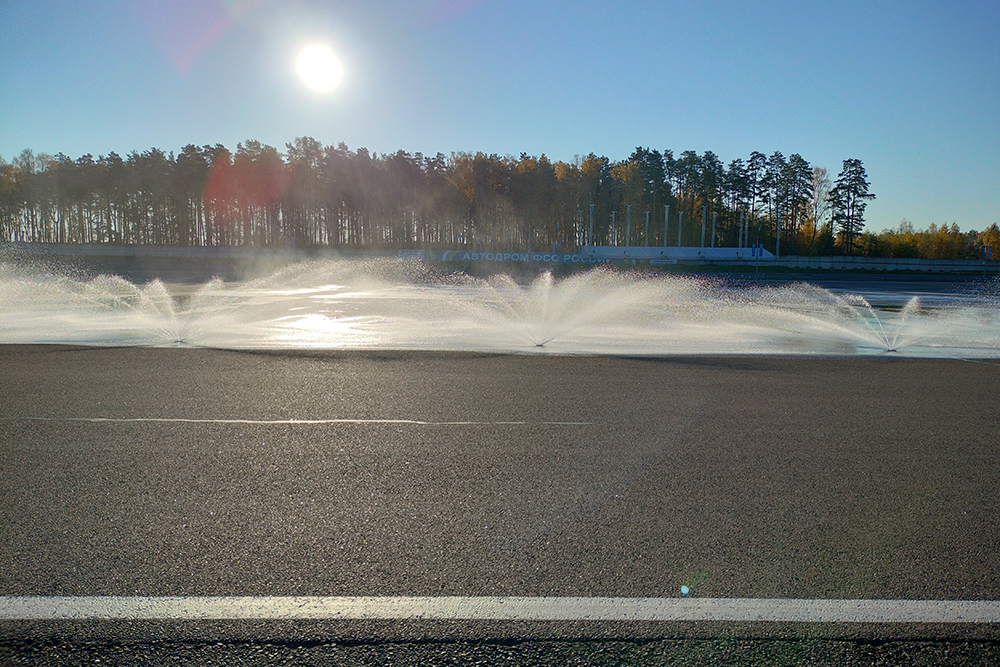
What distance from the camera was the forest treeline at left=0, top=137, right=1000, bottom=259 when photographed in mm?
95812

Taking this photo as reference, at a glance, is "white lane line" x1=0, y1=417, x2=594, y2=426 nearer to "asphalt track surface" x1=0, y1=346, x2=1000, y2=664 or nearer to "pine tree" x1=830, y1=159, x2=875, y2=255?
"asphalt track surface" x1=0, y1=346, x2=1000, y2=664

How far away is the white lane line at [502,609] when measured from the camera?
2771mm

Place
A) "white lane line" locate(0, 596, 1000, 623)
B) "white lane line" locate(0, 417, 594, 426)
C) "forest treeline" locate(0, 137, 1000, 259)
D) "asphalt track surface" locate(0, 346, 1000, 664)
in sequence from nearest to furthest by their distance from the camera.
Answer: "asphalt track surface" locate(0, 346, 1000, 664), "white lane line" locate(0, 596, 1000, 623), "white lane line" locate(0, 417, 594, 426), "forest treeline" locate(0, 137, 1000, 259)

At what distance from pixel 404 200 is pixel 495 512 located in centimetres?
9681

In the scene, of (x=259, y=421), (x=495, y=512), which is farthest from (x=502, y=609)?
(x=259, y=421)

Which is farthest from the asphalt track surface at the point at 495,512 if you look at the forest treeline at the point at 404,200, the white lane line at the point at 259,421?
the forest treeline at the point at 404,200

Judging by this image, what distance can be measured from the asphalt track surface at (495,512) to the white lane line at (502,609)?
0.21 feet

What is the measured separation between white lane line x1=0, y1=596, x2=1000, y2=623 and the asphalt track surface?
0.06 metres

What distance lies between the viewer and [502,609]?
284 centimetres

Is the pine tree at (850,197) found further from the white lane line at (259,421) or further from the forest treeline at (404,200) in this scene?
the white lane line at (259,421)

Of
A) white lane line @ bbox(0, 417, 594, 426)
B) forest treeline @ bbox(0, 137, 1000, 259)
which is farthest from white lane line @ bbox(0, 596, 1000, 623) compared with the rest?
forest treeline @ bbox(0, 137, 1000, 259)

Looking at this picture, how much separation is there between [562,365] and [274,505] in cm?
631

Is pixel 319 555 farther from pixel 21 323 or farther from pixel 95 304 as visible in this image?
pixel 95 304

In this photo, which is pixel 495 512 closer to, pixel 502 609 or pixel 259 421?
pixel 502 609
